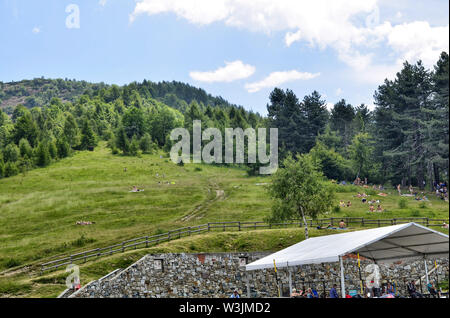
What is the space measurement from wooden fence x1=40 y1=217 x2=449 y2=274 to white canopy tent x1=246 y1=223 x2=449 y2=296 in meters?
17.9

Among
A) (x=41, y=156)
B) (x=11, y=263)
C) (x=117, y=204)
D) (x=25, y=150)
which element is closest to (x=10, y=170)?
(x=41, y=156)

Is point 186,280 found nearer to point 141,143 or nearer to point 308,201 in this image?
point 308,201

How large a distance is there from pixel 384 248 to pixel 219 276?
62.2 feet

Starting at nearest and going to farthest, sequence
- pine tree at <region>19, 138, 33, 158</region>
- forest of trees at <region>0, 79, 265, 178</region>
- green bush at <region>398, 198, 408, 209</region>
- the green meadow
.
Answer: the green meadow < green bush at <region>398, 198, 408, 209</region> < forest of trees at <region>0, 79, 265, 178</region> < pine tree at <region>19, 138, 33, 158</region>

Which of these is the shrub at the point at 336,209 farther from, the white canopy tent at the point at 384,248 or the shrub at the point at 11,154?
the shrub at the point at 11,154

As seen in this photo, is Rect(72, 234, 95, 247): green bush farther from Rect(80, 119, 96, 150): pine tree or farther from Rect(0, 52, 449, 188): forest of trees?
Rect(80, 119, 96, 150): pine tree

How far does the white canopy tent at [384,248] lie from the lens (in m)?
24.0

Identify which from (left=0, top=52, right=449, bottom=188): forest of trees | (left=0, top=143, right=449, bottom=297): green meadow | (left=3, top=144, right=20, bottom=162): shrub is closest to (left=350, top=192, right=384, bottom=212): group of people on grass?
(left=0, top=143, right=449, bottom=297): green meadow

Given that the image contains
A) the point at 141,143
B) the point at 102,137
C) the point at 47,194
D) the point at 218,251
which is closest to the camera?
the point at 218,251

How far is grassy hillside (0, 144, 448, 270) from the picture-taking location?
52156 mm

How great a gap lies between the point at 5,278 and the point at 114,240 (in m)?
12.7

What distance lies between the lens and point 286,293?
40188 millimetres
